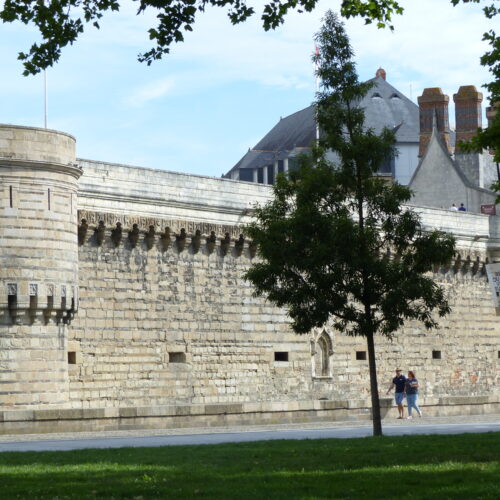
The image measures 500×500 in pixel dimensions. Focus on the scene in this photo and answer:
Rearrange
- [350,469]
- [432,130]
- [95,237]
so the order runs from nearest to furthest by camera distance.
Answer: [350,469] → [95,237] → [432,130]

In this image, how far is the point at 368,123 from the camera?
8219cm

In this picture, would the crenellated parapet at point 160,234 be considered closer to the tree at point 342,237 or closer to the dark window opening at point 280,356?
the dark window opening at point 280,356

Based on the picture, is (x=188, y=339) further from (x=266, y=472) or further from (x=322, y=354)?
(x=266, y=472)

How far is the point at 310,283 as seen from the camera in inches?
1028

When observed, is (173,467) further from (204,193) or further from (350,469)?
(204,193)

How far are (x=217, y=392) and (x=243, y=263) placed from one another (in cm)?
396

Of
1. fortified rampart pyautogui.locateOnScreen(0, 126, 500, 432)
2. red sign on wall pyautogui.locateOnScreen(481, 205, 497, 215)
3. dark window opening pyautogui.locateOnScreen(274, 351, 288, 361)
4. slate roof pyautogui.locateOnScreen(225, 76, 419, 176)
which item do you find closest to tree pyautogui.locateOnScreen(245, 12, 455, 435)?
fortified rampart pyautogui.locateOnScreen(0, 126, 500, 432)

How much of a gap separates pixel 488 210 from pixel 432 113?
733cm

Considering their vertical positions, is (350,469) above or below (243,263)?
below

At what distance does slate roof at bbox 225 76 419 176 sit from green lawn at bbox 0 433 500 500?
6052cm

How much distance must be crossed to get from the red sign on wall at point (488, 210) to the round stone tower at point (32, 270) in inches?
1011

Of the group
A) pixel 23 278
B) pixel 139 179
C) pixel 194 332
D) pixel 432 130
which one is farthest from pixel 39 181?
pixel 432 130

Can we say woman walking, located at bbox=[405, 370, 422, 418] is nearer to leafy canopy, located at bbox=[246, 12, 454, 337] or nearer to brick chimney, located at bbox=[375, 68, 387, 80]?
leafy canopy, located at bbox=[246, 12, 454, 337]

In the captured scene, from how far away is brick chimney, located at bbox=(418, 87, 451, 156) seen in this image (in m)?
59.4
